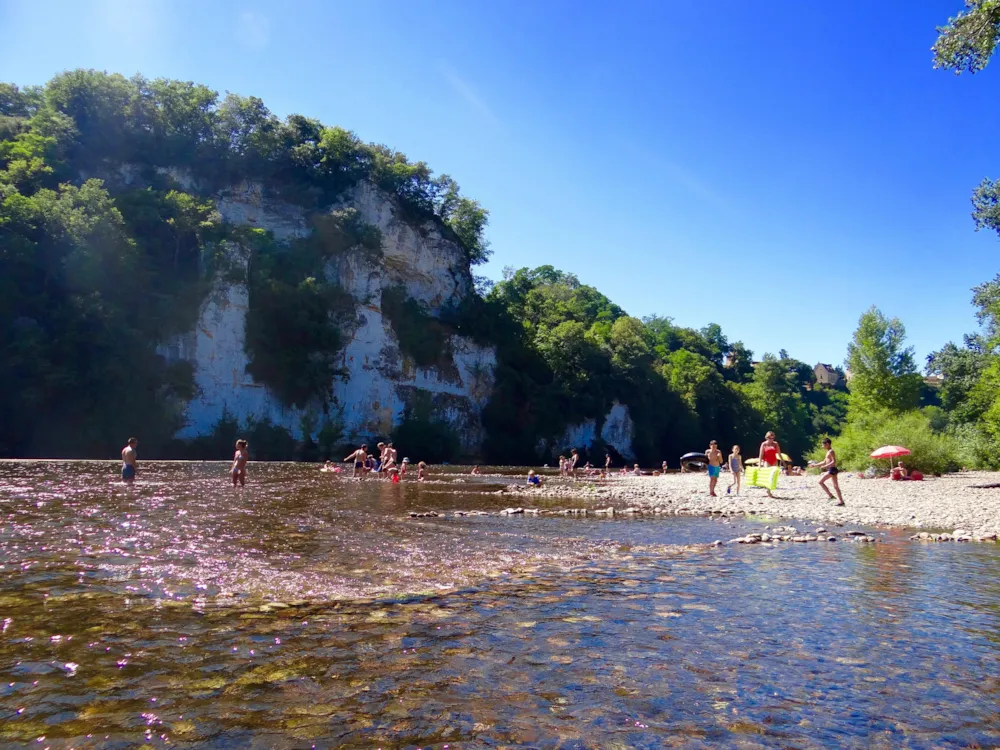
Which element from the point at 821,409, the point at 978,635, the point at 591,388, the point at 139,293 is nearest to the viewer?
the point at 978,635

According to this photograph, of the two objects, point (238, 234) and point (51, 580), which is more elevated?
point (238, 234)

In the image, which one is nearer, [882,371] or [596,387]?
[882,371]

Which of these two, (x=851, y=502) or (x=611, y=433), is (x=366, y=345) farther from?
(x=851, y=502)

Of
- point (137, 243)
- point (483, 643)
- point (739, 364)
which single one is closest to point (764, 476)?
point (483, 643)

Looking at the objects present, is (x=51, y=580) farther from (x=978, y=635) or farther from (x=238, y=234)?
(x=238, y=234)

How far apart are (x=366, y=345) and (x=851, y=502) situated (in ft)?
148

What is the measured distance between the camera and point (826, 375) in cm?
15338

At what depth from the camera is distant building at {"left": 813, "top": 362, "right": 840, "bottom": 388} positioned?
152 metres

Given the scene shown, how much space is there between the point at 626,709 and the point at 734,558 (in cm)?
610

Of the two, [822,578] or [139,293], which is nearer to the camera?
[822,578]

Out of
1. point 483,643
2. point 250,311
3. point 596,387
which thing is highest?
point 250,311

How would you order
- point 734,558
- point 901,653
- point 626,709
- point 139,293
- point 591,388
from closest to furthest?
1. point 626,709
2. point 901,653
3. point 734,558
4. point 139,293
5. point 591,388

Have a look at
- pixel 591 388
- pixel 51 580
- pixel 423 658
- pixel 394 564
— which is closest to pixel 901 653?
pixel 423 658

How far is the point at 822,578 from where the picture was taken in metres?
8.00
